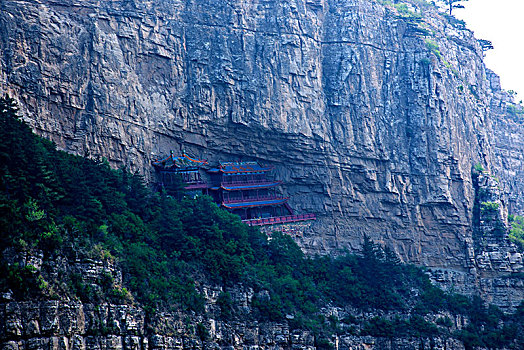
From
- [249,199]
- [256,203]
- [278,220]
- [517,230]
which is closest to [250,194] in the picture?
[249,199]

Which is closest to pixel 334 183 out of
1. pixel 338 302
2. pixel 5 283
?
pixel 338 302

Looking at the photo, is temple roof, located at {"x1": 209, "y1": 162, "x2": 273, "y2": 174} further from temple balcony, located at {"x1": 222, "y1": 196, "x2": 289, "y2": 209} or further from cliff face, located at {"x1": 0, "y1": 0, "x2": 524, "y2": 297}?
temple balcony, located at {"x1": 222, "y1": 196, "x2": 289, "y2": 209}

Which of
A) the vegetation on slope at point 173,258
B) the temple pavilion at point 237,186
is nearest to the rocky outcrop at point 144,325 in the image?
the vegetation on slope at point 173,258

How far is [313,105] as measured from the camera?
1629 inches

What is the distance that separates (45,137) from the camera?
3253 centimetres

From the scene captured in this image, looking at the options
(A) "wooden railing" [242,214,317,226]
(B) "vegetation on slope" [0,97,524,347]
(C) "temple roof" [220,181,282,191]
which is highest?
(C) "temple roof" [220,181,282,191]

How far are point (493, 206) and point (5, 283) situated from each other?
33.1 metres

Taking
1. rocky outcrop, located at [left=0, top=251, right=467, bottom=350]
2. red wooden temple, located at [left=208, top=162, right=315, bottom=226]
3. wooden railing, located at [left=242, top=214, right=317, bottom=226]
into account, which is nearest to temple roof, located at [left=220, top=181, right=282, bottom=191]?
red wooden temple, located at [left=208, top=162, right=315, bottom=226]

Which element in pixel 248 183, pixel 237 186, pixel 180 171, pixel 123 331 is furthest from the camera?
pixel 248 183

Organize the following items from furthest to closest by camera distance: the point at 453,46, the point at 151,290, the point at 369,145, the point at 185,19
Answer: the point at 453,46 < the point at 369,145 < the point at 185,19 < the point at 151,290

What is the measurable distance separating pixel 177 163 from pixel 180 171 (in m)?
0.57

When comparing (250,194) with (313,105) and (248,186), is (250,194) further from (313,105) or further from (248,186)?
(313,105)

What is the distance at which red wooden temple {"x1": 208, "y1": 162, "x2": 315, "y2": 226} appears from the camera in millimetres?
39469

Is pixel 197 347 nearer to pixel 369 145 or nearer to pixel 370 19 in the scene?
pixel 369 145
